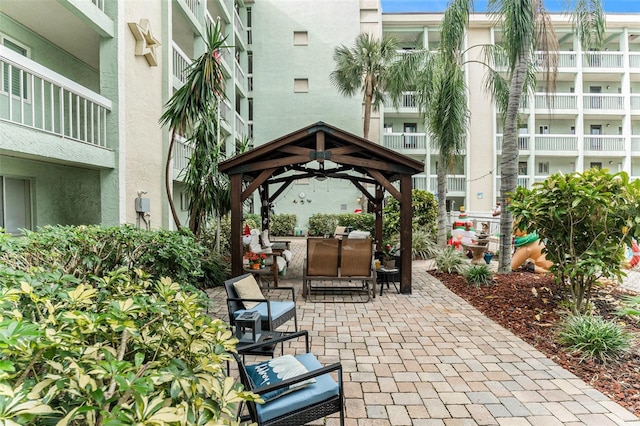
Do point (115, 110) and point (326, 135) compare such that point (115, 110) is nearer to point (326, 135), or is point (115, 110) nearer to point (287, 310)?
point (326, 135)

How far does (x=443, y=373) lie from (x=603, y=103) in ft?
88.6

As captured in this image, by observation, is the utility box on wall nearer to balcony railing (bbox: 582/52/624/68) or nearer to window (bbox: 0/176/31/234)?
window (bbox: 0/176/31/234)

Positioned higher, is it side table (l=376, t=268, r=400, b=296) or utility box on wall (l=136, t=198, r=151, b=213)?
utility box on wall (l=136, t=198, r=151, b=213)

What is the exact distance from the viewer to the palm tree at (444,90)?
906cm

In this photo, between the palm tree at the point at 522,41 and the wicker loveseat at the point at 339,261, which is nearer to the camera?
the wicker loveseat at the point at 339,261

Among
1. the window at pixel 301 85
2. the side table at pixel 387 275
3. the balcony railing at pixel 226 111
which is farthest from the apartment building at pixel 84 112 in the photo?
the window at pixel 301 85

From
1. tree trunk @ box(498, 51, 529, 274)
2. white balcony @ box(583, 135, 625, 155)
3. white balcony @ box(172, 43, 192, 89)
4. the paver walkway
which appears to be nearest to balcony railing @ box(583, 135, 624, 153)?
white balcony @ box(583, 135, 625, 155)

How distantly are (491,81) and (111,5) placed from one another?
31.6 ft

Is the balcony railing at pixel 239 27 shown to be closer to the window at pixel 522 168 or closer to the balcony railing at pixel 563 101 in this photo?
the balcony railing at pixel 563 101

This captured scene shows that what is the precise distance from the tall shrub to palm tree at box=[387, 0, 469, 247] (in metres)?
4.82

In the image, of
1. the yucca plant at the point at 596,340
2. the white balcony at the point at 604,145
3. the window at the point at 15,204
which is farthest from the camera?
the white balcony at the point at 604,145

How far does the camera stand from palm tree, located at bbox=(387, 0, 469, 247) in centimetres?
906

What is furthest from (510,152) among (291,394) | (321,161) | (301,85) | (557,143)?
(557,143)

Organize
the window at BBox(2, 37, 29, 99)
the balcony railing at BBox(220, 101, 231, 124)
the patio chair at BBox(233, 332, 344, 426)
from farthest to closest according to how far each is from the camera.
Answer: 1. the balcony railing at BBox(220, 101, 231, 124)
2. the window at BBox(2, 37, 29, 99)
3. the patio chair at BBox(233, 332, 344, 426)
